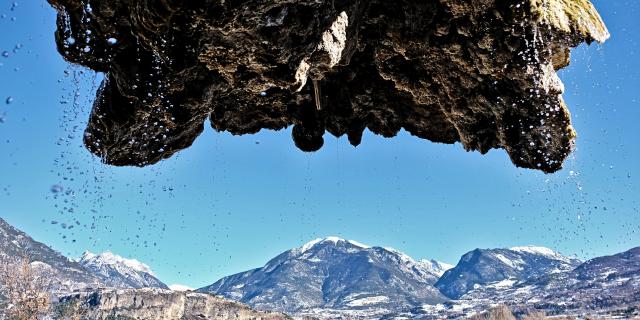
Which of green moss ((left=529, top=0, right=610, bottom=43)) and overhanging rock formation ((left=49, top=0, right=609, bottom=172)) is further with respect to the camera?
green moss ((left=529, top=0, right=610, bottom=43))

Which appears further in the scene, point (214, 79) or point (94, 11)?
point (214, 79)

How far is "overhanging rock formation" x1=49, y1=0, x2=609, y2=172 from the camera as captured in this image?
436 inches

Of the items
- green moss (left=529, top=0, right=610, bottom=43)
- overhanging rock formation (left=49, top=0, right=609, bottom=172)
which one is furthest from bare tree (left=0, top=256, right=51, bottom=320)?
green moss (left=529, top=0, right=610, bottom=43)

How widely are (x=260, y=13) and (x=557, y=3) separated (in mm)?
6814

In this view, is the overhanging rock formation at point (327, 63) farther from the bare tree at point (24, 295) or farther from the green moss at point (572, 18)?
the bare tree at point (24, 295)

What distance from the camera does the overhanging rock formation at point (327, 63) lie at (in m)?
11.1

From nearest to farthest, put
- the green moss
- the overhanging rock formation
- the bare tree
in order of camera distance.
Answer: the overhanging rock formation
the green moss
the bare tree

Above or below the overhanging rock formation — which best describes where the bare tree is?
above

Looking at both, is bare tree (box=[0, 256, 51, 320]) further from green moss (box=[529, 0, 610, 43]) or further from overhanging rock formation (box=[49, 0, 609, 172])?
green moss (box=[529, 0, 610, 43])

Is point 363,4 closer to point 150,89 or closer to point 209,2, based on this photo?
point 209,2

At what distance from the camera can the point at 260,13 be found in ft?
34.3

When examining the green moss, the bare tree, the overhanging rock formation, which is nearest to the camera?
the overhanging rock formation

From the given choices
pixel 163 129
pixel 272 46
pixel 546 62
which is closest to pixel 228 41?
pixel 272 46

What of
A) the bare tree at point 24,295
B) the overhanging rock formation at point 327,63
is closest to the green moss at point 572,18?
the overhanging rock formation at point 327,63
